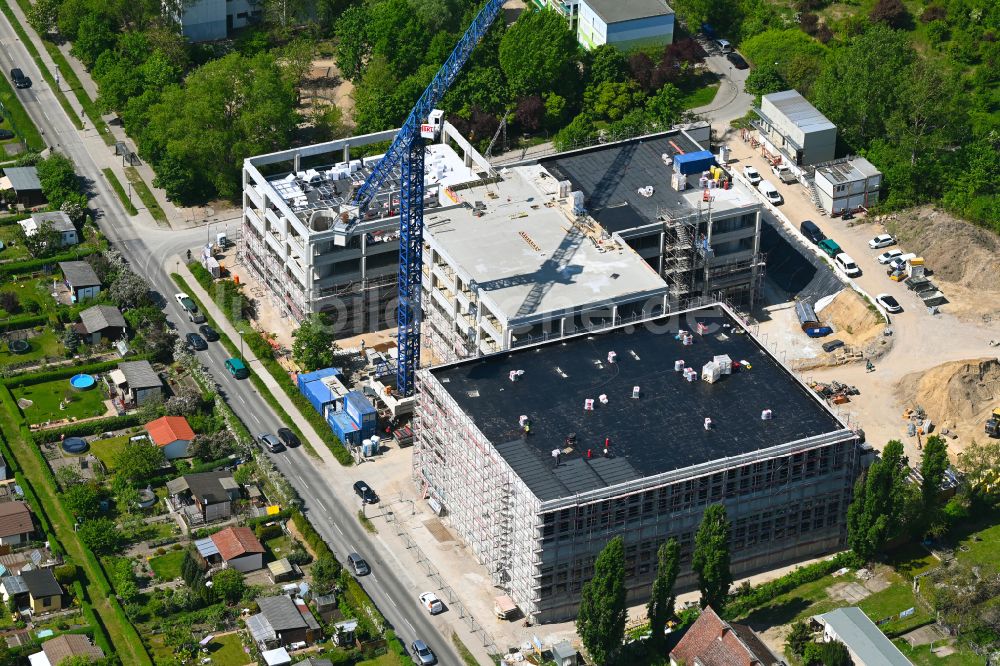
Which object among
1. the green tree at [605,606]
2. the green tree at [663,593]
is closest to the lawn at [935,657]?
the green tree at [663,593]

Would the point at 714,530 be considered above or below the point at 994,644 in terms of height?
above

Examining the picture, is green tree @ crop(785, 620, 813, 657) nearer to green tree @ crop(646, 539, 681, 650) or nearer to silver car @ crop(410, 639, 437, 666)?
green tree @ crop(646, 539, 681, 650)

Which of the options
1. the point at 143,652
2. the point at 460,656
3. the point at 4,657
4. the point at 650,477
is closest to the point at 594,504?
the point at 650,477

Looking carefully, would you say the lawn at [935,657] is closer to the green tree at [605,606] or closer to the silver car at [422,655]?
the green tree at [605,606]

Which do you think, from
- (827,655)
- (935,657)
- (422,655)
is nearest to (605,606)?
(422,655)

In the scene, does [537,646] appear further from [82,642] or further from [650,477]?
[82,642]

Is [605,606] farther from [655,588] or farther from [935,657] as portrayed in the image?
[935,657]

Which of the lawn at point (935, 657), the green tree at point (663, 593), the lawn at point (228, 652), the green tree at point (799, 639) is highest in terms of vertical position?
the green tree at point (663, 593)
